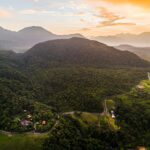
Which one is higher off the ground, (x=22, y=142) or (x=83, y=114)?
(x=83, y=114)

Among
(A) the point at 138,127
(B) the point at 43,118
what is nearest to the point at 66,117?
(B) the point at 43,118

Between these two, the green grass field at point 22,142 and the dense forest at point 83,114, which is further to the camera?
the dense forest at point 83,114

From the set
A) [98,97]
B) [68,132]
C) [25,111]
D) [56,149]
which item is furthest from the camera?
[98,97]

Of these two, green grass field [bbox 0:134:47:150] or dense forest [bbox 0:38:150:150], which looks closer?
green grass field [bbox 0:134:47:150]

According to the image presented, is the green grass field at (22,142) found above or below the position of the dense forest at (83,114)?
below

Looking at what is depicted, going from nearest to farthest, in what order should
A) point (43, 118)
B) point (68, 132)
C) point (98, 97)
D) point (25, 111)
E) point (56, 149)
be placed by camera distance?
1. point (56, 149)
2. point (68, 132)
3. point (43, 118)
4. point (25, 111)
5. point (98, 97)

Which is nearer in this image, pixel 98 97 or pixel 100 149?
pixel 100 149

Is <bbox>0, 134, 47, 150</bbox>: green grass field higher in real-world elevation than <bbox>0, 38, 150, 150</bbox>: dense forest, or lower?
lower

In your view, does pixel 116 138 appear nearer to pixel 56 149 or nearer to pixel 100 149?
pixel 100 149
